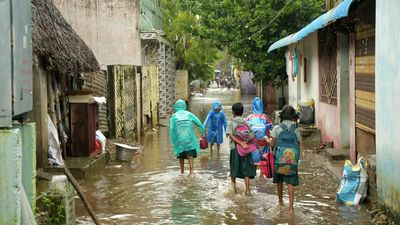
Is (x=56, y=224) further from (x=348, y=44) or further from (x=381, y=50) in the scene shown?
(x=348, y=44)

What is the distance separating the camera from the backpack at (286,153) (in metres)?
7.93

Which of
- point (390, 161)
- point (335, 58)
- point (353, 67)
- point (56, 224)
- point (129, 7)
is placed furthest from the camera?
point (129, 7)

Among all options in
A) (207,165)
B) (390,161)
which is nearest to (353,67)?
(207,165)

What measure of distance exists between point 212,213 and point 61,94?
5.03 metres

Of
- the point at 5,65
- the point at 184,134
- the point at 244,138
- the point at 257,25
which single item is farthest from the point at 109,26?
the point at 5,65

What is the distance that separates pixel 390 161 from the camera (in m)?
7.18

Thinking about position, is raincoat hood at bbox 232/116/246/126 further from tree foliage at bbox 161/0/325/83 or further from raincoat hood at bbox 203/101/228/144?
tree foliage at bbox 161/0/325/83

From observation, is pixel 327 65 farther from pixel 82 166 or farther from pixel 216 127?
pixel 82 166

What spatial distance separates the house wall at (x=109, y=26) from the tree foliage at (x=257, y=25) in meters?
4.20

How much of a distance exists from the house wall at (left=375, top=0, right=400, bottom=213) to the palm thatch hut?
5.10 metres

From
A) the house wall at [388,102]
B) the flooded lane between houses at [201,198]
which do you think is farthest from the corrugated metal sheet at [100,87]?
the house wall at [388,102]

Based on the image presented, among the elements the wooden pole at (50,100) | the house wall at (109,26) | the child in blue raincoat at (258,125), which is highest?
the house wall at (109,26)

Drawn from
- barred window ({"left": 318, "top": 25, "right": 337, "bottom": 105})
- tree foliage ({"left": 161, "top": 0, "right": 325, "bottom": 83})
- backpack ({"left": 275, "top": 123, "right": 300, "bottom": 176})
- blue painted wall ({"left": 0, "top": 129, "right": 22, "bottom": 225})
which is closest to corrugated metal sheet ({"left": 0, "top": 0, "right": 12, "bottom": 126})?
blue painted wall ({"left": 0, "top": 129, "right": 22, "bottom": 225})

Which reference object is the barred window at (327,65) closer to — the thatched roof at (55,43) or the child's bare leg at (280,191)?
the thatched roof at (55,43)
